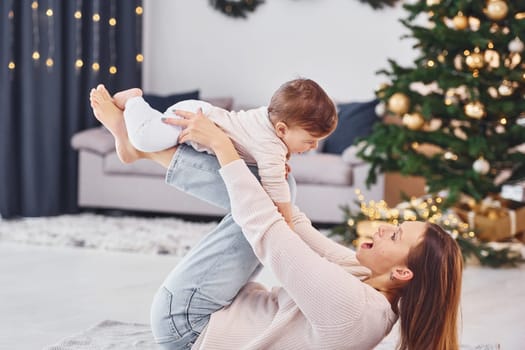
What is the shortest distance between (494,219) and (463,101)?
666 millimetres

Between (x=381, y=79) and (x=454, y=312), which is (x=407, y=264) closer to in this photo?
(x=454, y=312)

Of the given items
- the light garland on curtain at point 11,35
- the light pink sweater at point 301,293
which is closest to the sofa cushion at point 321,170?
the light garland on curtain at point 11,35

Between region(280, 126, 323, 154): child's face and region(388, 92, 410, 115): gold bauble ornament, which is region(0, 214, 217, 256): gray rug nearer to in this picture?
region(388, 92, 410, 115): gold bauble ornament

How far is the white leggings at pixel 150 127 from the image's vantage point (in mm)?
2156

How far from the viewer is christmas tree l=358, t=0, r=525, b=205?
4.35 metres

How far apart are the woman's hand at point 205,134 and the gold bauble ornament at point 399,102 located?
8.19 ft

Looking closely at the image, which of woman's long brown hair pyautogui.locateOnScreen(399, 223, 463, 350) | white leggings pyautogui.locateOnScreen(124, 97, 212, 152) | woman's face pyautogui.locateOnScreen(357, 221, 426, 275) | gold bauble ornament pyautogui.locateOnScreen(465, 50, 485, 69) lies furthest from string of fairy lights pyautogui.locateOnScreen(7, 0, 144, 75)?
woman's long brown hair pyautogui.locateOnScreen(399, 223, 463, 350)

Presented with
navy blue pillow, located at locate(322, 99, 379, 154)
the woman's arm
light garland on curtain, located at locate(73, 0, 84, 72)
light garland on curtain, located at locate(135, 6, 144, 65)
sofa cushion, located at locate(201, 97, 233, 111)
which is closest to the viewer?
the woman's arm

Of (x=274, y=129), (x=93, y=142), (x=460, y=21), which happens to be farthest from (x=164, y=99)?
(x=274, y=129)

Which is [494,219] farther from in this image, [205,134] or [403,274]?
[205,134]

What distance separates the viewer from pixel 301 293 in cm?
191

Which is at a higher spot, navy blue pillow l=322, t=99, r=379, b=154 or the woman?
the woman

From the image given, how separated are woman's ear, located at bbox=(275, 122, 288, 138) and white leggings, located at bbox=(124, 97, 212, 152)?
0.67ft

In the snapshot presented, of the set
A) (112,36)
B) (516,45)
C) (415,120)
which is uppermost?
(516,45)
